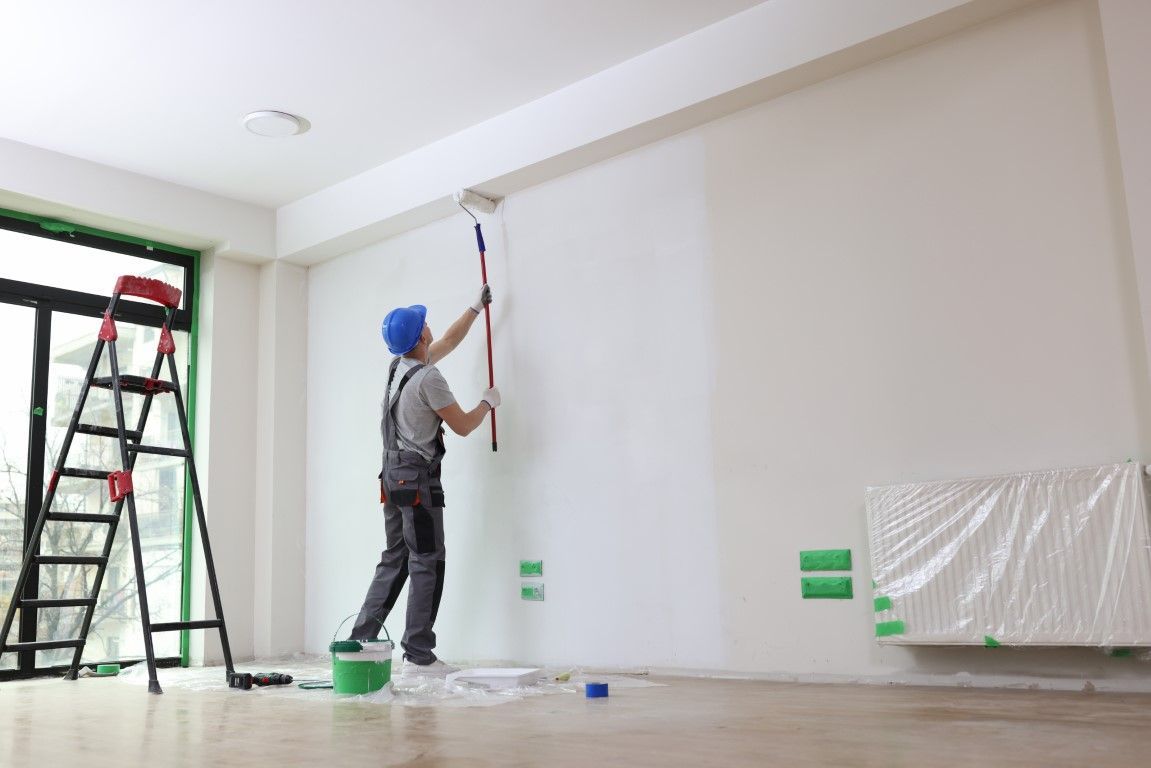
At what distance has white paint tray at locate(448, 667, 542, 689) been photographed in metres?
3.41

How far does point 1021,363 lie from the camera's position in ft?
10.5

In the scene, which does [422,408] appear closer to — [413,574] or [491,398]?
[491,398]

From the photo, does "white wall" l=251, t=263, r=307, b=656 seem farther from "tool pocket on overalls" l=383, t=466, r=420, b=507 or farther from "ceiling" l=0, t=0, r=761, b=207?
"tool pocket on overalls" l=383, t=466, r=420, b=507

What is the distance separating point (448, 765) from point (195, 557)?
3812mm

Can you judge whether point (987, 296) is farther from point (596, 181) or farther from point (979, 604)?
point (596, 181)

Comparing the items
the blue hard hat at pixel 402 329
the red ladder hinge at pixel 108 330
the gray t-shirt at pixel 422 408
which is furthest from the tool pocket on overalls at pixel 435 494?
the red ladder hinge at pixel 108 330

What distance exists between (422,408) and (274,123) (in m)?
1.63

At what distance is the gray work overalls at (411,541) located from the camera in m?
3.98

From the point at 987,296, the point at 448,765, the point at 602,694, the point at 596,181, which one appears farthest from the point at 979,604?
the point at 596,181

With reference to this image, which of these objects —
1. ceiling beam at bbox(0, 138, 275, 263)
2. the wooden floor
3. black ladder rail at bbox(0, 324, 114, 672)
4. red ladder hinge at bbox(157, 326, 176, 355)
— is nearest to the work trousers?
the wooden floor

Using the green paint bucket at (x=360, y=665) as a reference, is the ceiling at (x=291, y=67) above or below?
above

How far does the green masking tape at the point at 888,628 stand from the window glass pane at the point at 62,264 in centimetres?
421

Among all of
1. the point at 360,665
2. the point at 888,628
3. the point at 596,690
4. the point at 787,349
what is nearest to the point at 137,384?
the point at 360,665

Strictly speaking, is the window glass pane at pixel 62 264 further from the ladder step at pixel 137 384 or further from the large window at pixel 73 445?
the ladder step at pixel 137 384
